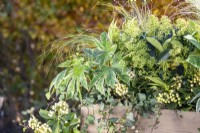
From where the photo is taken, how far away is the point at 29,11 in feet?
13.2

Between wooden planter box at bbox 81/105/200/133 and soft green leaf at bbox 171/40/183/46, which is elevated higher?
soft green leaf at bbox 171/40/183/46

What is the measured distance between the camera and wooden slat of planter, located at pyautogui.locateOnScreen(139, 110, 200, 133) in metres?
1.78

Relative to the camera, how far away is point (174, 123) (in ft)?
5.98

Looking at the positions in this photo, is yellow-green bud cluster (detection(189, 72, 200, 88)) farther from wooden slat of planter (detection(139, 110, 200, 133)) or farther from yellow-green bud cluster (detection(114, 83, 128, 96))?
yellow-green bud cluster (detection(114, 83, 128, 96))

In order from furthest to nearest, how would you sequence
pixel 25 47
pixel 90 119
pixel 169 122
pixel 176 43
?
pixel 25 47 → pixel 90 119 → pixel 169 122 → pixel 176 43

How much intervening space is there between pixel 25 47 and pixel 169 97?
98.4 inches

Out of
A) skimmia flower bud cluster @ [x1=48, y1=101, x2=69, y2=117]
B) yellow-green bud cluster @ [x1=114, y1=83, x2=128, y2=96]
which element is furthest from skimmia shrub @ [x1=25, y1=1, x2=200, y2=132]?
skimmia flower bud cluster @ [x1=48, y1=101, x2=69, y2=117]

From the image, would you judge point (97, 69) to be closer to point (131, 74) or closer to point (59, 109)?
point (131, 74)

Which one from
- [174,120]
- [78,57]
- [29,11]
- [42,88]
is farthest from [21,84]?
[174,120]

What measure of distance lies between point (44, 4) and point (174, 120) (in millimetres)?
2404

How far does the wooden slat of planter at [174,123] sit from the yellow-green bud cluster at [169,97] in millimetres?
58

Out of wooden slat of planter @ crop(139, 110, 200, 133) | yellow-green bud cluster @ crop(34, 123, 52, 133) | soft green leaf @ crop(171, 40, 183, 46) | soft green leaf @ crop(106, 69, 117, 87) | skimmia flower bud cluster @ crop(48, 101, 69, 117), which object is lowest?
yellow-green bud cluster @ crop(34, 123, 52, 133)

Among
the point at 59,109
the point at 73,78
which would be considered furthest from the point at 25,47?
the point at 73,78

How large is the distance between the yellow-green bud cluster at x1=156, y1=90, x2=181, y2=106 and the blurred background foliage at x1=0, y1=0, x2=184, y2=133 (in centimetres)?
218
